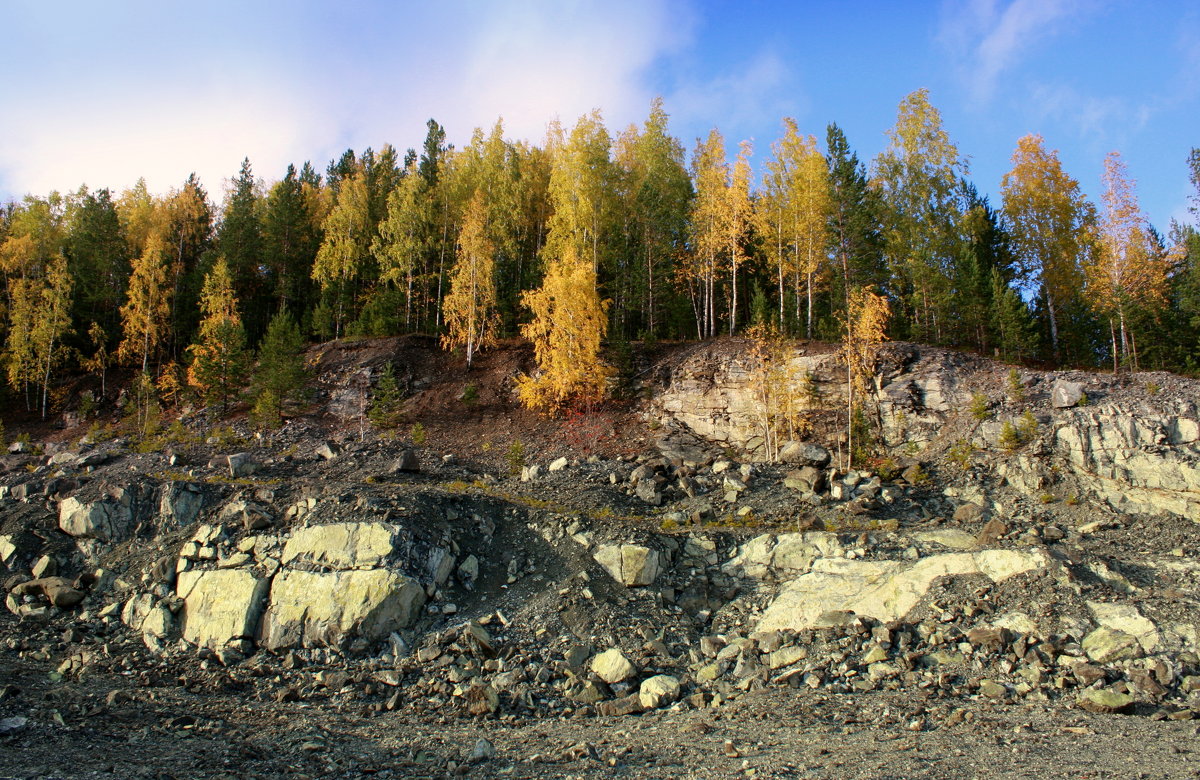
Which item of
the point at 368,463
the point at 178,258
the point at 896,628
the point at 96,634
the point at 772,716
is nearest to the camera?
the point at 772,716

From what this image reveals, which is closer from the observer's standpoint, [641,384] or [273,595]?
[273,595]

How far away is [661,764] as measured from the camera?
26.7 ft

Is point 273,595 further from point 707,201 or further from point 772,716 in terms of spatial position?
point 707,201

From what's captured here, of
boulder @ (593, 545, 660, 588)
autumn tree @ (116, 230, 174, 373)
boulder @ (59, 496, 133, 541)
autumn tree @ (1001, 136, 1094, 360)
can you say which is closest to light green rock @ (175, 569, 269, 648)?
boulder @ (59, 496, 133, 541)

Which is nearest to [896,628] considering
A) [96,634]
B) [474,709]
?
[474,709]

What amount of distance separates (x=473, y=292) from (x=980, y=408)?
2382 cm

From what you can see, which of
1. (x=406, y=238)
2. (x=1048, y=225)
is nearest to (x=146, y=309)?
(x=406, y=238)

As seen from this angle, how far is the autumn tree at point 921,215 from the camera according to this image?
28953 mm

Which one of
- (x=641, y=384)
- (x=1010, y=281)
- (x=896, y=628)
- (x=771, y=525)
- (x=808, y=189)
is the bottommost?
(x=896, y=628)

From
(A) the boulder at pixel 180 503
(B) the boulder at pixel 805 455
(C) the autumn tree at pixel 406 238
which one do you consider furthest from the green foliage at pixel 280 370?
(B) the boulder at pixel 805 455

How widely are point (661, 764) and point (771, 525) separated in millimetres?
9784

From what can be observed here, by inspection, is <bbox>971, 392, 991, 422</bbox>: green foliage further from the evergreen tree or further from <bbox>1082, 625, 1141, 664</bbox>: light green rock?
the evergreen tree

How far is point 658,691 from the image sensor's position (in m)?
10.8

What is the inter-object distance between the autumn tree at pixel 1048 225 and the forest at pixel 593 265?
0.12m
